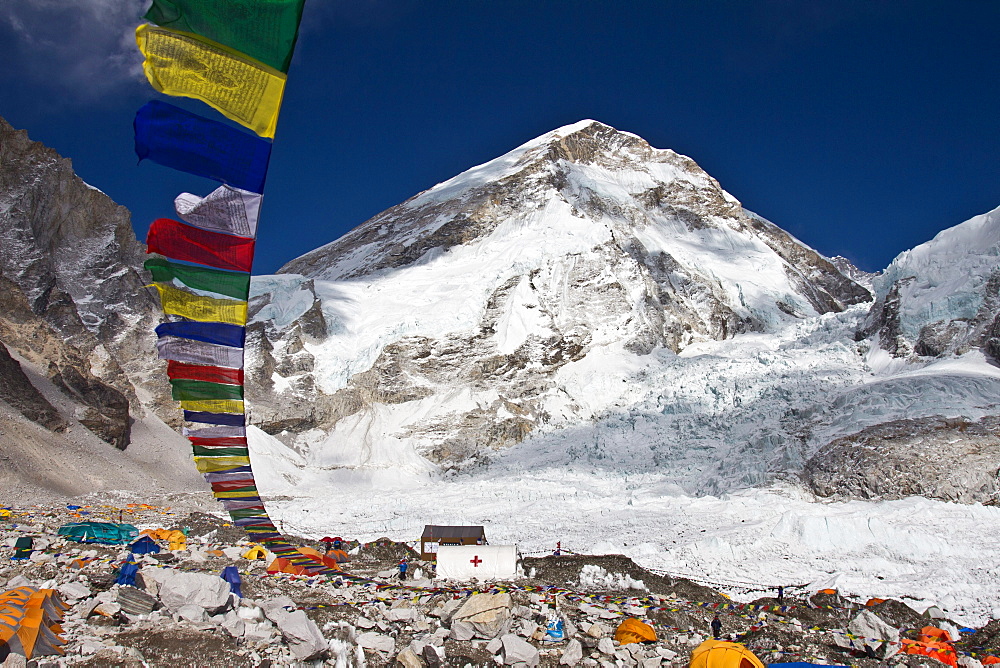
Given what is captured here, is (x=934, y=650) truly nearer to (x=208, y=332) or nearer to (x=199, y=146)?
(x=208, y=332)

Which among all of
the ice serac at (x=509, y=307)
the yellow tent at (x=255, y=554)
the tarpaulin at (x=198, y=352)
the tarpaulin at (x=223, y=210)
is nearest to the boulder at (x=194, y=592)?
the tarpaulin at (x=198, y=352)

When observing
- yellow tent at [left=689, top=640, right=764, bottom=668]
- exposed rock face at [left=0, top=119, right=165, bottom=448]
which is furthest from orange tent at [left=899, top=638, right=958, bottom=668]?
exposed rock face at [left=0, top=119, right=165, bottom=448]

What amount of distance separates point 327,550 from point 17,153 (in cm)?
4358

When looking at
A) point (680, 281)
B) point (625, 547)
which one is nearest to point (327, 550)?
point (625, 547)

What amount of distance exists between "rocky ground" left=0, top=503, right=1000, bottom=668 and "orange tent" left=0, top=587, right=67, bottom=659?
0.52 feet

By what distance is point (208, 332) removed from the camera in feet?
25.8

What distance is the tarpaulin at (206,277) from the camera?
22.1 ft

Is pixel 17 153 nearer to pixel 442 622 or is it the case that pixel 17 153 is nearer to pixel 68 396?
pixel 68 396

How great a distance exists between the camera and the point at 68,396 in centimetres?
3322

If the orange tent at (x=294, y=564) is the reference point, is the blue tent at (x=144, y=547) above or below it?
above

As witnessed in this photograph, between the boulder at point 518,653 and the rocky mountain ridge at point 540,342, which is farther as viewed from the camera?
the rocky mountain ridge at point 540,342

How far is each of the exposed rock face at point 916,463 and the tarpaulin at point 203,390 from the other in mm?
23858

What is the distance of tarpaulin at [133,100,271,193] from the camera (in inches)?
211

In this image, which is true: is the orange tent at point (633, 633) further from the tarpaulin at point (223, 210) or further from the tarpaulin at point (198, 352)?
the tarpaulin at point (223, 210)
